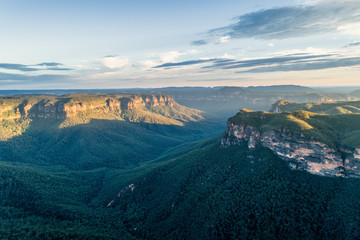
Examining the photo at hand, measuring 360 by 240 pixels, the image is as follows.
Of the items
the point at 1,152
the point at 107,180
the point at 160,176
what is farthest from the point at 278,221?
the point at 1,152

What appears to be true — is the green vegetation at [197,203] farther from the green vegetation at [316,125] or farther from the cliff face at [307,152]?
the green vegetation at [316,125]

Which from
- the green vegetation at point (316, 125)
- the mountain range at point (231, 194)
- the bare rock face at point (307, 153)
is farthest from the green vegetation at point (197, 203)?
the green vegetation at point (316, 125)

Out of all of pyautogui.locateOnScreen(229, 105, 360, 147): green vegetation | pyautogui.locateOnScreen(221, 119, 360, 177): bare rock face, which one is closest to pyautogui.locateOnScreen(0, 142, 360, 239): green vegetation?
pyautogui.locateOnScreen(221, 119, 360, 177): bare rock face

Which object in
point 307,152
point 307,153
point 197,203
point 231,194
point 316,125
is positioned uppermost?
point 316,125

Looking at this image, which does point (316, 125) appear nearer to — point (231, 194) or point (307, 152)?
point (307, 152)

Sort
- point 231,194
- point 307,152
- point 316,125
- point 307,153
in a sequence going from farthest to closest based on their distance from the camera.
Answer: point 316,125, point 231,194, point 307,153, point 307,152

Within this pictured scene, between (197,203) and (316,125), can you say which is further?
(316,125)

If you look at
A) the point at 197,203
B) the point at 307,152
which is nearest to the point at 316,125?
the point at 307,152

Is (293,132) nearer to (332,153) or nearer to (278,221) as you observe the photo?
(332,153)
